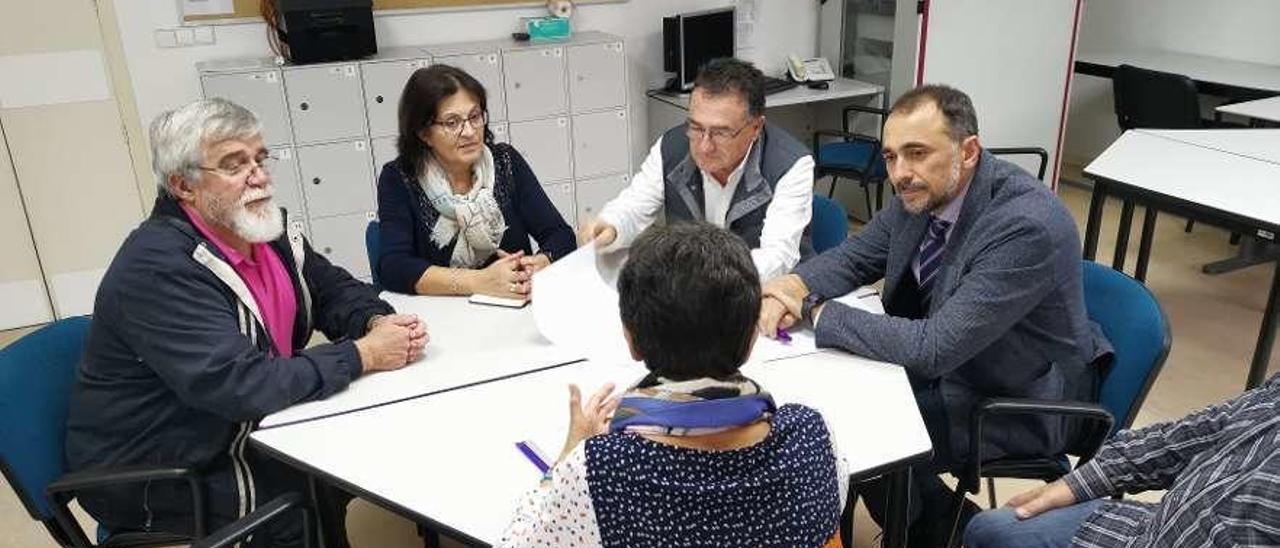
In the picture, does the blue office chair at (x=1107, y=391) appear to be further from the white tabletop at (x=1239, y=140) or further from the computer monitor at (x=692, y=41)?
the computer monitor at (x=692, y=41)

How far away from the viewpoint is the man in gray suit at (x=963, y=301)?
1.75 meters

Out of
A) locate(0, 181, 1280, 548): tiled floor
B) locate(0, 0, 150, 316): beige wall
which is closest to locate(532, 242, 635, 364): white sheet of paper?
locate(0, 181, 1280, 548): tiled floor

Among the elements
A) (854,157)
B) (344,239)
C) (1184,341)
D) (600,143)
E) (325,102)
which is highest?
(325,102)

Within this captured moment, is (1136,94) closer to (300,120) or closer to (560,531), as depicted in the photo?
(300,120)

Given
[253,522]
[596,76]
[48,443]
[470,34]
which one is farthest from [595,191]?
[253,522]

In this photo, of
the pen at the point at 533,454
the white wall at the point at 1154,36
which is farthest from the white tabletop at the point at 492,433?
the white wall at the point at 1154,36

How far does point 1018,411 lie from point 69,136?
3.96 metres

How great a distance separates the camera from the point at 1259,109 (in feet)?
13.5

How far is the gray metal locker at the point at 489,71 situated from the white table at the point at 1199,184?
2.59 metres

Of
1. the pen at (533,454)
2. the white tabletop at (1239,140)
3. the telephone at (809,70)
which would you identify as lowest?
the pen at (533,454)

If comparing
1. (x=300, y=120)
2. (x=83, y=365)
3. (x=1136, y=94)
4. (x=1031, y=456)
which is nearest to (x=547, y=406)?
(x=83, y=365)

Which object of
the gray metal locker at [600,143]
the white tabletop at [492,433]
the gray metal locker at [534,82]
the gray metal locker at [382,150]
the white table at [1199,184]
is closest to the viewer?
the white tabletop at [492,433]

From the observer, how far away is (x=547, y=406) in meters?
1.69

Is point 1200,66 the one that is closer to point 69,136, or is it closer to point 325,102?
point 325,102
